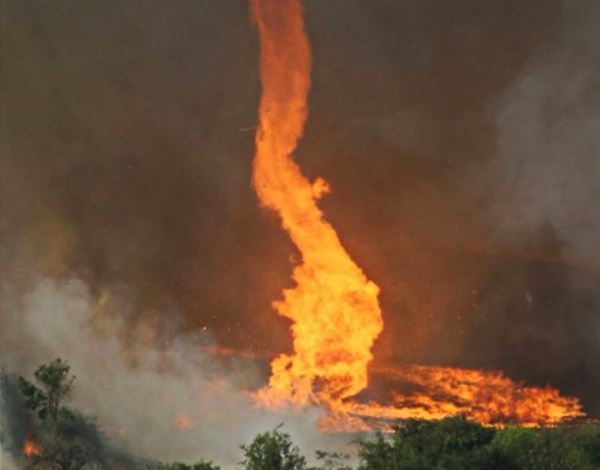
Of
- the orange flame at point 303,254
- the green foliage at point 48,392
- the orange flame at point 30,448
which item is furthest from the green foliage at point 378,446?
the orange flame at point 303,254

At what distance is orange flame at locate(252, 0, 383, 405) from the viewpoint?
28891 mm

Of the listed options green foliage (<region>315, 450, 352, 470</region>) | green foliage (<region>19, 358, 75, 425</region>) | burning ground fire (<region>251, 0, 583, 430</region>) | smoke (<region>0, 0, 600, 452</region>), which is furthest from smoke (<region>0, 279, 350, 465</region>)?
burning ground fire (<region>251, 0, 583, 430</region>)

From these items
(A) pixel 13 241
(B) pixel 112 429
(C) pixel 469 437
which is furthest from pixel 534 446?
(A) pixel 13 241

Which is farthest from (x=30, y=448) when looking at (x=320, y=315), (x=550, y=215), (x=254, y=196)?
(x=550, y=215)

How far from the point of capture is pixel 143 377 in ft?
93.2

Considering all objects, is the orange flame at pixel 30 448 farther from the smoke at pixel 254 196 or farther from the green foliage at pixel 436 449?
the green foliage at pixel 436 449

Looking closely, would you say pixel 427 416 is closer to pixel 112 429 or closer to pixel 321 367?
pixel 321 367

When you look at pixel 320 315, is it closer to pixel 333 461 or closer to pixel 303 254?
pixel 303 254

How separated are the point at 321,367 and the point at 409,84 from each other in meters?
9.85

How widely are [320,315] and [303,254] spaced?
2523 millimetres

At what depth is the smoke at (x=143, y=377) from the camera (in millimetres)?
25141

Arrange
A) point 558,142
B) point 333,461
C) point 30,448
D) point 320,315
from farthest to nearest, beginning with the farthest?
1. point 558,142
2. point 320,315
3. point 30,448
4. point 333,461

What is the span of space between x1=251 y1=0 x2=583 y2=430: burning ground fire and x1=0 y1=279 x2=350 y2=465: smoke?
4.37 ft

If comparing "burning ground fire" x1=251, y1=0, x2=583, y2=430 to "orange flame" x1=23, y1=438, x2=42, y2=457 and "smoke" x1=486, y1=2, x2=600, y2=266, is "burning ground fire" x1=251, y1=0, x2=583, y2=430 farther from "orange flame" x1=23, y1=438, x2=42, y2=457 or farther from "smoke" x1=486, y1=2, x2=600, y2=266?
"orange flame" x1=23, y1=438, x2=42, y2=457
